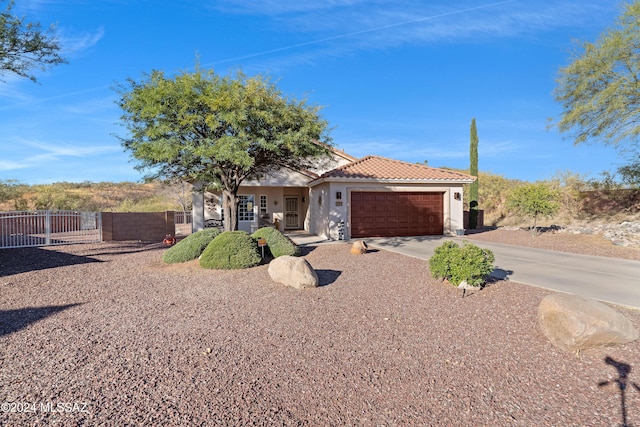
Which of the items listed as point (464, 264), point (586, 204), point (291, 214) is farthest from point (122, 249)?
point (586, 204)

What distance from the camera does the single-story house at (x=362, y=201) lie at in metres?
15.9

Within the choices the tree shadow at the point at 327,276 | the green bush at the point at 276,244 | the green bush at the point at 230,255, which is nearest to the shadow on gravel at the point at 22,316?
the green bush at the point at 230,255

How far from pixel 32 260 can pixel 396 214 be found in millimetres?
14056

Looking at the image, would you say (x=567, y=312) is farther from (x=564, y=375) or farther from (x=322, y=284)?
(x=322, y=284)

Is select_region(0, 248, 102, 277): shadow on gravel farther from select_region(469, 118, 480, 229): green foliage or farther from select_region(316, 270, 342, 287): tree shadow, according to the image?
select_region(469, 118, 480, 229): green foliage

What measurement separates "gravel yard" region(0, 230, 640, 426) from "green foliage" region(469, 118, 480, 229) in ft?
51.3

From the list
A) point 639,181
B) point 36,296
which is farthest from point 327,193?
point 639,181

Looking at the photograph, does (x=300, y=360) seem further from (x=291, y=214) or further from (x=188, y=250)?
(x=291, y=214)

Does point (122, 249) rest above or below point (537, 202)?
below

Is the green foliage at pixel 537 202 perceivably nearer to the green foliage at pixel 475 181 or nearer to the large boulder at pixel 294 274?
the green foliage at pixel 475 181

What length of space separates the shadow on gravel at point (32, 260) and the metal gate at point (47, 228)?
128 inches

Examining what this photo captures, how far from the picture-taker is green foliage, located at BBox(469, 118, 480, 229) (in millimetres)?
21500

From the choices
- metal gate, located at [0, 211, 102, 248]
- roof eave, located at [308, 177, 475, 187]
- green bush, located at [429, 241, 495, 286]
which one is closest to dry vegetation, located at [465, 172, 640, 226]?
roof eave, located at [308, 177, 475, 187]

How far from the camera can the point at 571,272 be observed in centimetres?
836
